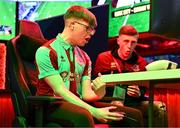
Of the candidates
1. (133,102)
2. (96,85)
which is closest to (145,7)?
(133,102)

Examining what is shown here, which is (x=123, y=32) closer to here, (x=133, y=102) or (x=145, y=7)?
(x=133, y=102)

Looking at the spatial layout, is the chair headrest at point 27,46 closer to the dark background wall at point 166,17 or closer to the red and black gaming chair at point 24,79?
the red and black gaming chair at point 24,79

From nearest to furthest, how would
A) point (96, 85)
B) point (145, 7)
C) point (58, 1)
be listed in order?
point (96, 85), point (145, 7), point (58, 1)

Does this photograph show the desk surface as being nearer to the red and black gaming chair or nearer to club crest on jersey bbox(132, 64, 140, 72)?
the red and black gaming chair

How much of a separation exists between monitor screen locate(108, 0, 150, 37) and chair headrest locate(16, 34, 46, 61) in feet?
6.47

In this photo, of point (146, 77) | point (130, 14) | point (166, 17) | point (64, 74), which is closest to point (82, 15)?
point (64, 74)

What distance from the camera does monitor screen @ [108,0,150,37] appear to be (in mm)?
3896

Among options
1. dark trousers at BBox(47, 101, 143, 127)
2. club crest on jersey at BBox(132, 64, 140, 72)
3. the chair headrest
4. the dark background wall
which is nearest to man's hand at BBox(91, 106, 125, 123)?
dark trousers at BBox(47, 101, 143, 127)

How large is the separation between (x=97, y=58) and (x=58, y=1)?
5.23ft

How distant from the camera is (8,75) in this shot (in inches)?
74.4

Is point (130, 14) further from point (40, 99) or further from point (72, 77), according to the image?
point (40, 99)

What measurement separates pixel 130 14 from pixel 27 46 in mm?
2210

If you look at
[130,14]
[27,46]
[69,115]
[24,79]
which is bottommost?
[69,115]

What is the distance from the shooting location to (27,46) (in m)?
→ 2.05
